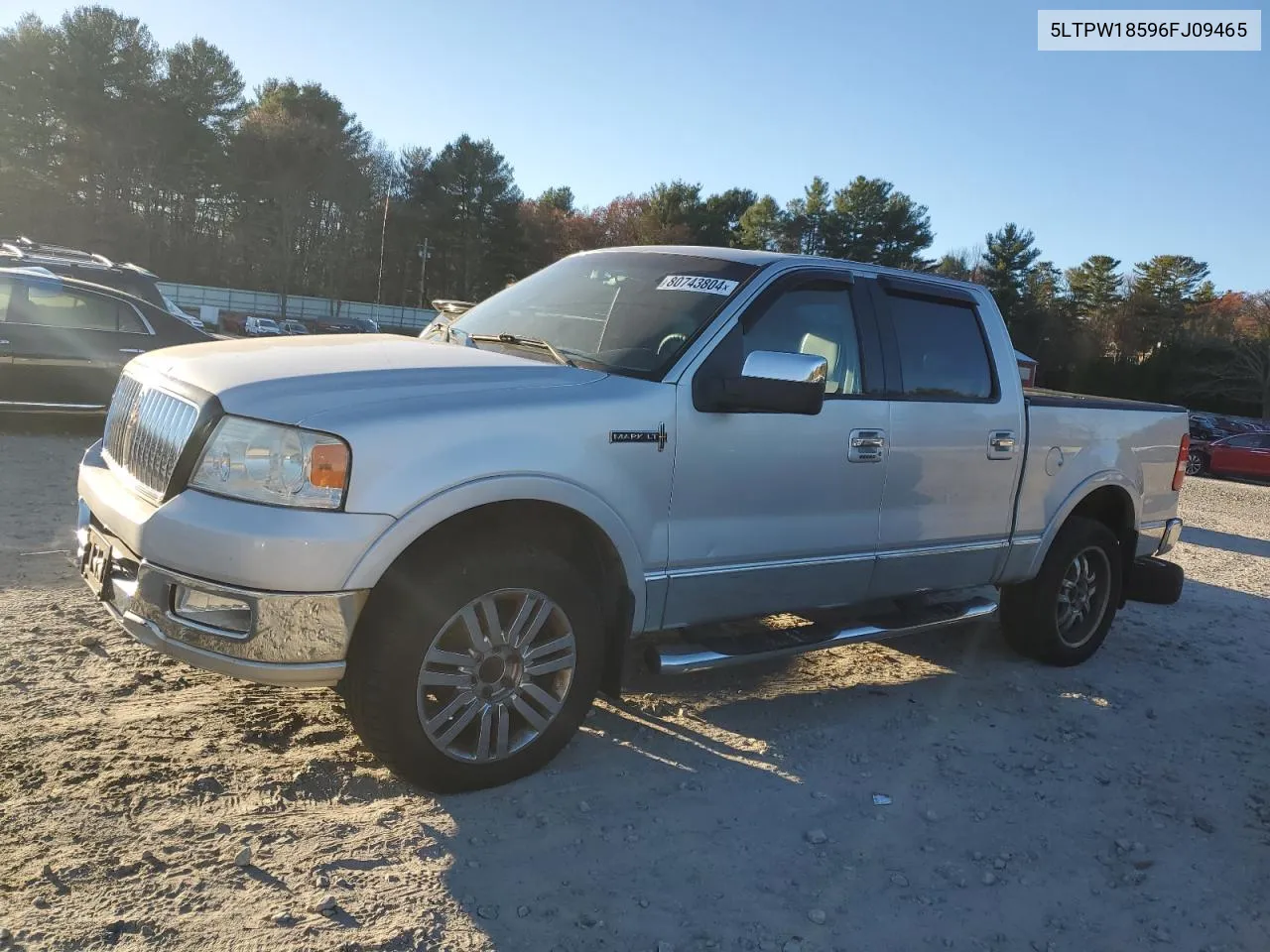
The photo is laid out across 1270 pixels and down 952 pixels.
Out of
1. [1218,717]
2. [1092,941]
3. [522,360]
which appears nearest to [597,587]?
[522,360]

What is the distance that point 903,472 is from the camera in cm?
444

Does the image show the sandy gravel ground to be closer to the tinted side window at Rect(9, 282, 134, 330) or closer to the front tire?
the front tire

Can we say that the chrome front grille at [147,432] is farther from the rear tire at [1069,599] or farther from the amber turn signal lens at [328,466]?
the rear tire at [1069,599]

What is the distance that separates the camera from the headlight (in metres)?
2.92

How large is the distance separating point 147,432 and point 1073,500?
4533 mm

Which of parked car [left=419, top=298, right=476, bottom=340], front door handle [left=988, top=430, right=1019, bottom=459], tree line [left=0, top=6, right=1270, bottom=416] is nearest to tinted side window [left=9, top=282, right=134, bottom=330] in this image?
parked car [left=419, top=298, right=476, bottom=340]

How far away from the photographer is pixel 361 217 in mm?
63188

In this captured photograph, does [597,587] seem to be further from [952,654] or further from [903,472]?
[952,654]

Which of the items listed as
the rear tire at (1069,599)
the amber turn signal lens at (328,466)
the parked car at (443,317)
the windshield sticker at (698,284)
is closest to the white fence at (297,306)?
the parked car at (443,317)

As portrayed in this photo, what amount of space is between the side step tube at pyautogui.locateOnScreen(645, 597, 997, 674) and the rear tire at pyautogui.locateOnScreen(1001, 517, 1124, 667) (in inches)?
21.2

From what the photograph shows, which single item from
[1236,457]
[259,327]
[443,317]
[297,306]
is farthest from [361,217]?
[443,317]

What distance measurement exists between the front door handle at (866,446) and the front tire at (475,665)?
4.46ft

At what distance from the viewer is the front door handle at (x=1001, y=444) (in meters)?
4.84

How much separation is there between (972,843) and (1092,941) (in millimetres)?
565
